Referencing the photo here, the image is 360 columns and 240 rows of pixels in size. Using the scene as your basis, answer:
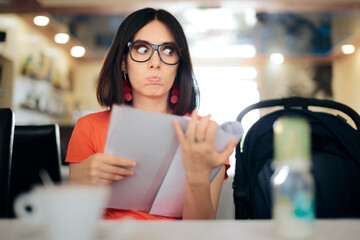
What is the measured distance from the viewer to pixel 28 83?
4906mm

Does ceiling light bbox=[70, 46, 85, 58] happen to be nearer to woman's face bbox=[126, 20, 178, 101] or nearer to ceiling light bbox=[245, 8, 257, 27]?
ceiling light bbox=[245, 8, 257, 27]

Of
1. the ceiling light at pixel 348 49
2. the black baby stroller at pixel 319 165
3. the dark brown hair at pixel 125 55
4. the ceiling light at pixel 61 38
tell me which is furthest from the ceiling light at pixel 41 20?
the ceiling light at pixel 348 49

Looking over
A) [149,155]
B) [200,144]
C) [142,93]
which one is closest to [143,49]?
[142,93]

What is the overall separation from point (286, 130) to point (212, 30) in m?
5.81

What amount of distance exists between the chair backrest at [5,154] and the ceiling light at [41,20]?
387 cm

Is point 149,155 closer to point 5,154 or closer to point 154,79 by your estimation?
point 154,79

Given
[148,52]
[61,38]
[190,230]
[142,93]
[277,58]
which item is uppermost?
[277,58]

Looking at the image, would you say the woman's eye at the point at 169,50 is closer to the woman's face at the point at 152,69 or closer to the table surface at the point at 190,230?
the woman's face at the point at 152,69

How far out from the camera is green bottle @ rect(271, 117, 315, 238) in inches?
18.4

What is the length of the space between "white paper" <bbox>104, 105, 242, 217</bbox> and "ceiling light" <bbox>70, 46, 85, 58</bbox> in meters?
5.78

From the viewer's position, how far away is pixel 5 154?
104 centimetres

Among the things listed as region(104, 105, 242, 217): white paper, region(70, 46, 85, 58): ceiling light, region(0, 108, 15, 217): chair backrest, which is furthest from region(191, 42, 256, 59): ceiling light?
region(104, 105, 242, 217): white paper

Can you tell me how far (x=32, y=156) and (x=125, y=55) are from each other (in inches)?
23.1

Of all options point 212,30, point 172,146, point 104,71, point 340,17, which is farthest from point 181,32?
point 340,17
